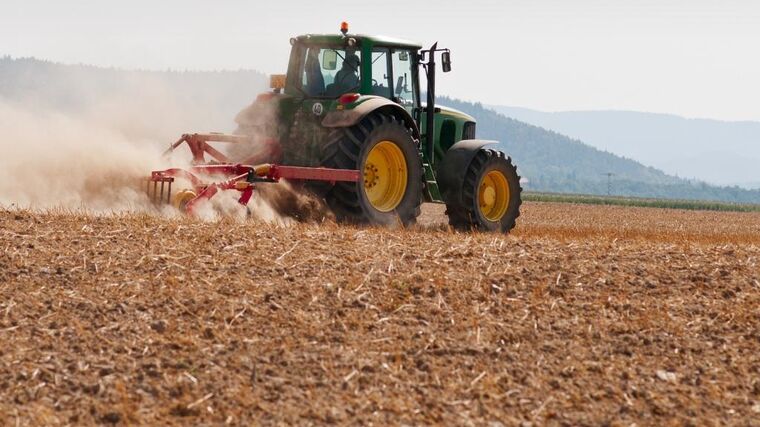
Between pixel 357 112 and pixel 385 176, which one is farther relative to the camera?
pixel 385 176

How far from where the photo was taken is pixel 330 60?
478 inches

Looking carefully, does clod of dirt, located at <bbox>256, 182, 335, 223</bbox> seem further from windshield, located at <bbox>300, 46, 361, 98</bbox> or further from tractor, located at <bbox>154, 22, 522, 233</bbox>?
windshield, located at <bbox>300, 46, 361, 98</bbox>

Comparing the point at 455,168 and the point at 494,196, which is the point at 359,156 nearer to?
the point at 455,168

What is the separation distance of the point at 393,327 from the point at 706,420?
6.67 feet

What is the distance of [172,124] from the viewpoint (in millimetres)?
13914

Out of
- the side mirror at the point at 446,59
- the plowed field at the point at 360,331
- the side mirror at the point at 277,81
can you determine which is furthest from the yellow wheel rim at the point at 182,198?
the side mirror at the point at 446,59

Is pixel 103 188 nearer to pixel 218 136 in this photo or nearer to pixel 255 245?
pixel 218 136

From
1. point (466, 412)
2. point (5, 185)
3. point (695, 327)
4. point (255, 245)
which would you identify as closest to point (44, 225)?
point (255, 245)

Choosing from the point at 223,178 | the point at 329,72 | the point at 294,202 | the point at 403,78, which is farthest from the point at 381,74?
the point at 223,178

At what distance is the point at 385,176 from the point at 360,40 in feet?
5.60

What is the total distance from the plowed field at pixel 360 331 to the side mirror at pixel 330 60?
4.09 meters

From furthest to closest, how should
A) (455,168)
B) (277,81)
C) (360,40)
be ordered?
(455,168) < (277,81) < (360,40)

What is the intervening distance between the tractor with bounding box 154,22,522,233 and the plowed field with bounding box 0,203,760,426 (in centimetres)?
264

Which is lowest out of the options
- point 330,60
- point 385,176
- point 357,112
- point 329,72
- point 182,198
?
point 182,198
